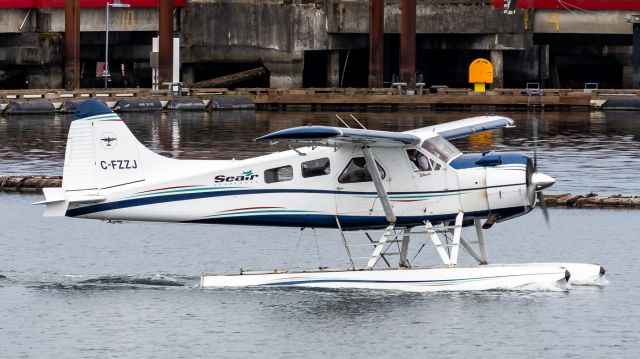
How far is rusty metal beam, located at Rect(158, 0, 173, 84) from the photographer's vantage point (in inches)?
2908

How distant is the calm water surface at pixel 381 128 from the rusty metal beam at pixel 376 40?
5.49m

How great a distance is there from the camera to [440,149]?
26516 mm

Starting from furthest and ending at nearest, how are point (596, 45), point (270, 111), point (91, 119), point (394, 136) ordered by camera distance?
point (596, 45) → point (270, 111) → point (91, 119) → point (394, 136)

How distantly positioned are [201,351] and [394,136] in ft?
→ 17.0

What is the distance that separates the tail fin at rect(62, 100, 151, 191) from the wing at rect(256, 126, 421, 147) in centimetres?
379

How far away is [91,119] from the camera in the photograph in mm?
27359

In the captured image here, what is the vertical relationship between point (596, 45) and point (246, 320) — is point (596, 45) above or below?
above

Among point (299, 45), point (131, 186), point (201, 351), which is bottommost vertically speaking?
point (201, 351)

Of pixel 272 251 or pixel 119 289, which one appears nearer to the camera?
pixel 119 289

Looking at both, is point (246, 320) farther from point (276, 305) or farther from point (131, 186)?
point (131, 186)

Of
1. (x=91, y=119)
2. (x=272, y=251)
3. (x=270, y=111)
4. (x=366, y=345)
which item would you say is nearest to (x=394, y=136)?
(x=366, y=345)

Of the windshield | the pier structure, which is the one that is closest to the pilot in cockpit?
the windshield

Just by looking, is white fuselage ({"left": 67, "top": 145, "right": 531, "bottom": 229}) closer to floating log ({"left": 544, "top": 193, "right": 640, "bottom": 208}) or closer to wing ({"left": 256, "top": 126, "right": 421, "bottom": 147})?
wing ({"left": 256, "top": 126, "right": 421, "bottom": 147})

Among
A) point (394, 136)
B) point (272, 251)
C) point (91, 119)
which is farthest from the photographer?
point (272, 251)
